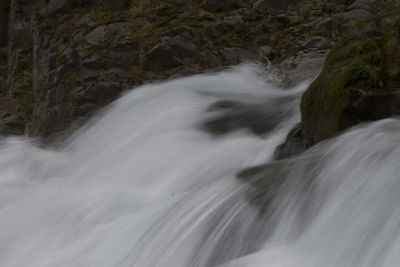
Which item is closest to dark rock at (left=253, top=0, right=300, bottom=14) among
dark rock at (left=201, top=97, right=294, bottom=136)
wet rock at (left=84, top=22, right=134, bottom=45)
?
wet rock at (left=84, top=22, right=134, bottom=45)

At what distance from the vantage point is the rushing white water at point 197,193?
3117 mm

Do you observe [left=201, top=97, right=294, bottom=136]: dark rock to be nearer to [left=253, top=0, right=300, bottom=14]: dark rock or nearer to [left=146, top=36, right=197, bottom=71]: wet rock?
[left=146, top=36, right=197, bottom=71]: wet rock

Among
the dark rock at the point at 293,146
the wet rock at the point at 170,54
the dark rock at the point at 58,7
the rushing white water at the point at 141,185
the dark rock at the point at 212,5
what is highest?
the dark rock at the point at 212,5

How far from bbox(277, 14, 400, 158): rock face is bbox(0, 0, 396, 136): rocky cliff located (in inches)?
107

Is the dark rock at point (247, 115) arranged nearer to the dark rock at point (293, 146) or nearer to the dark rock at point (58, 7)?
the dark rock at point (293, 146)

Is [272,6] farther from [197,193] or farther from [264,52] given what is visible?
[197,193]

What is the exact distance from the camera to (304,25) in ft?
28.3

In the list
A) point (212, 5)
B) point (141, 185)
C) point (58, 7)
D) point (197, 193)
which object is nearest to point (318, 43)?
point (212, 5)

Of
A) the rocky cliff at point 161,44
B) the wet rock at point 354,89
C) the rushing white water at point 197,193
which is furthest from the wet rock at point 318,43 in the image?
the wet rock at point 354,89

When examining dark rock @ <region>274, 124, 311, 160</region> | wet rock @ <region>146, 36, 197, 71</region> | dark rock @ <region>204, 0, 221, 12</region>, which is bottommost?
wet rock @ <region>146, 36, 197, 71</region>

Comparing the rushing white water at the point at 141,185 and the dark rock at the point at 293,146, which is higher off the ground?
the dark rock at the point at 293,146

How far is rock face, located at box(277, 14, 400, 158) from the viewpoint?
158 inches

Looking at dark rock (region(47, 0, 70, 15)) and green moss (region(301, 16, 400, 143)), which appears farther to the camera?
dark rock (region(47, 0, 70, 15))

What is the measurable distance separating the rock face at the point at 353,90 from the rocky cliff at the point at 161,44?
2707 mm
